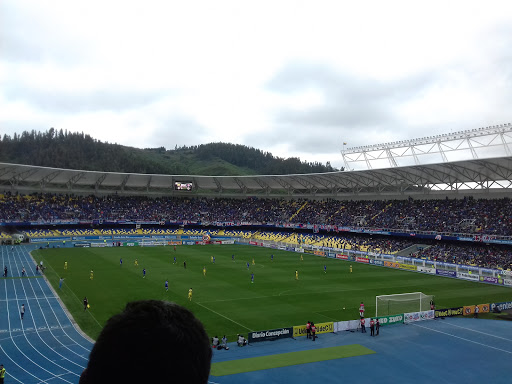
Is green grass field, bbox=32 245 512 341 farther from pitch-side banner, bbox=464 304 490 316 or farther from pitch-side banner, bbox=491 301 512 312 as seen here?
pitch-side banner, bbox=491 301 512 312

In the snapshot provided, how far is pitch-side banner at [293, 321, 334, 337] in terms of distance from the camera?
2431cm

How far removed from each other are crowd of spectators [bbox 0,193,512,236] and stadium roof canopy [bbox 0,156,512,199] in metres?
2.36

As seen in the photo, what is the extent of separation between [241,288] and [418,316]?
603 inches

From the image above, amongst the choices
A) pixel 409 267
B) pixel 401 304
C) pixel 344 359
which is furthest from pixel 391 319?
pixel 409 267

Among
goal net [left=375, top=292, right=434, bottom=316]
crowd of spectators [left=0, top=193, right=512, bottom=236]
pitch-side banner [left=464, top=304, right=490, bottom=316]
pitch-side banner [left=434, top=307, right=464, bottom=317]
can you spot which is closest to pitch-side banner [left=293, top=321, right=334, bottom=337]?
goal net [left=375, top=292, right=434, bottom=316]

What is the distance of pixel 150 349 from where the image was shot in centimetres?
180

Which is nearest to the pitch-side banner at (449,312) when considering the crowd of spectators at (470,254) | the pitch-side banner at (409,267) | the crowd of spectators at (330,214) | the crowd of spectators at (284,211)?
the crowd of spectators at (470,254)

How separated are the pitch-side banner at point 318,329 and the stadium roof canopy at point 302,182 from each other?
37122 millimetres

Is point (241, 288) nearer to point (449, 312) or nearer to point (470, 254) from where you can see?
A: point (449, 312)

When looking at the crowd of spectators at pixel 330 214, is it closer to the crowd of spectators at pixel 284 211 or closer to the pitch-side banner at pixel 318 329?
the crowd of spectators at pixel 284 211

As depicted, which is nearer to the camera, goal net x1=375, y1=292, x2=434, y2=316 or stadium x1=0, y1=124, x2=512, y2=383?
stadium x1=0, y1=124, x2=512, y2=383

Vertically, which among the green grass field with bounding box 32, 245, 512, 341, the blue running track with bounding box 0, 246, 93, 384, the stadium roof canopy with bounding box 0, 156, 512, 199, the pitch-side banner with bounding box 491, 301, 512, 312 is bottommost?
the blue running track with bounding box 0, 246, 93, 384

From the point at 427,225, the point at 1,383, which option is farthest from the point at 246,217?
the point at 1,383

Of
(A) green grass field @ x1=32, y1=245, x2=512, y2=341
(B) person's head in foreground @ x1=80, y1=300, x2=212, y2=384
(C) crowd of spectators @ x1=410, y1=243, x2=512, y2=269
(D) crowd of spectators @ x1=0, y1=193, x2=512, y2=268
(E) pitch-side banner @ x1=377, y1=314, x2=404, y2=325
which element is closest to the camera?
(B) person's head in foreground @ x1=80, y1=300, x2=212, y2=384
